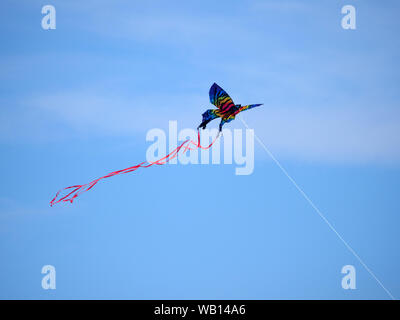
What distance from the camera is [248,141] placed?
60.3 ft

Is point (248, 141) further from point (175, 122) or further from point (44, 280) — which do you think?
point (44, 280)

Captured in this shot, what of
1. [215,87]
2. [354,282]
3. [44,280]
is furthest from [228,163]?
[44,280]

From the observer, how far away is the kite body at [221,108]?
18.8 meters

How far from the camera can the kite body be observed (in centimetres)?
1877

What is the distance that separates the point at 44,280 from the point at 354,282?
7.74 metres

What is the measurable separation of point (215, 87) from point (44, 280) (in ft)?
21.5

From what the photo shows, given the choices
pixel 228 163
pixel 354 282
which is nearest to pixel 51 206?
pixel 228 163

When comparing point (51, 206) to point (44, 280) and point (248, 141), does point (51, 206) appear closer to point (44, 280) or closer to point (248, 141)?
point (44, 280)

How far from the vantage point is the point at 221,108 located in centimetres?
1895

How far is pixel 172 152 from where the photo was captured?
18281 mm
